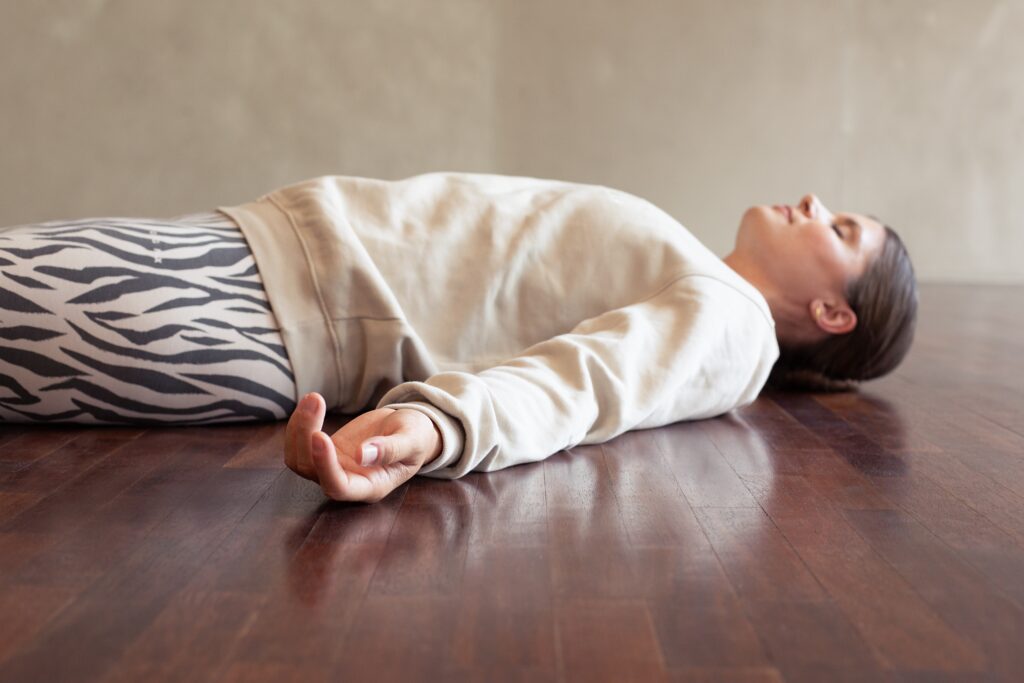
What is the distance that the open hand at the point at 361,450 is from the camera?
1.11m

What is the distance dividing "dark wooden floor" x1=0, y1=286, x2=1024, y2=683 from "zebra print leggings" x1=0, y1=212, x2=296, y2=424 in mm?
51

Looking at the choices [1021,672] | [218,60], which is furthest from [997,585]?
[218,60]

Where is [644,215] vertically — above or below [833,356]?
above

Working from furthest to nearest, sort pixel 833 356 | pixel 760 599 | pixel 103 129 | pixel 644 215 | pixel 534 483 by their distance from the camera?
pixel 103 129, pixel 833 356, pixel 644 215, pixel 534 483, pixel 760 599

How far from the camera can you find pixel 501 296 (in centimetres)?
167

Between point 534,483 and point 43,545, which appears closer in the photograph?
point 43,545

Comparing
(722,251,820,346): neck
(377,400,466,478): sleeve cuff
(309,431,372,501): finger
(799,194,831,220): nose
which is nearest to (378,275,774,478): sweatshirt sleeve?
(377,400,466,478): sleeve cuff

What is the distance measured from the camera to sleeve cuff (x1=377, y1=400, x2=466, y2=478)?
122 cm

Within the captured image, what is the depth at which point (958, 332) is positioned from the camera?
3.01 meters

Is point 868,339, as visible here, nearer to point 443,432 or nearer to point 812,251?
point 812,251

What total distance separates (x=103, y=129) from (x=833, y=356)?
364 centimetres

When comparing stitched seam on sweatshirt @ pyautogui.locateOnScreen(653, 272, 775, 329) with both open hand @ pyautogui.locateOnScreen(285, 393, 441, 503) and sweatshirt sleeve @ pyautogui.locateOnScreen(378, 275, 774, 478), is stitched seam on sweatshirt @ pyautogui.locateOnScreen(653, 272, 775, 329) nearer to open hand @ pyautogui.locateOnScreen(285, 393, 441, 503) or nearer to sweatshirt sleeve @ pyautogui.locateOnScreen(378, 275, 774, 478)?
sweatshirt sleeve @ pyautogui.locateOnScreen(378, 275, 774, 478)

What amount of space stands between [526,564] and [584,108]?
4197mm

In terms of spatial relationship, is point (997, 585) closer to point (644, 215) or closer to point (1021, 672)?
point (1021, 672)
